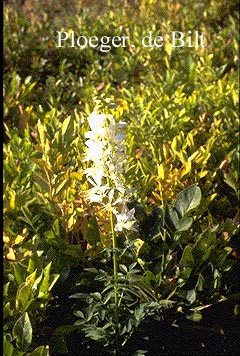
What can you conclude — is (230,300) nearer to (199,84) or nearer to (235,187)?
(235,187)

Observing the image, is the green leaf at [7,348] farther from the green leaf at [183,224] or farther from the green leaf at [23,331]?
the green leaf at [183,224]

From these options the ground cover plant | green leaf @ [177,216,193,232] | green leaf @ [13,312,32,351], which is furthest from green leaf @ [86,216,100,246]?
green leaf @ [13,312,32,351]

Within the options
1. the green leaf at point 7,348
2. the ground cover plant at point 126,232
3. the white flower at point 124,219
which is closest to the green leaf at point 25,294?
the ground cover plant at point 126,232

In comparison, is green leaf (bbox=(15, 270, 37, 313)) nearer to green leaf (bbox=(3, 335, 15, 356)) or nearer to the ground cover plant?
the ground cover plant

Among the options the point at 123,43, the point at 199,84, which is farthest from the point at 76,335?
the point at 123,43

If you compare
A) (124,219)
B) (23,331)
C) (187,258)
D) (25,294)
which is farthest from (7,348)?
(187,258)

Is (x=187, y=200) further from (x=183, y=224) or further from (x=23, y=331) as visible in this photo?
(x=23, y=331)

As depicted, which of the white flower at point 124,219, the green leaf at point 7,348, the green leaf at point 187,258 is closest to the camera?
the green leaf at point 7,348
